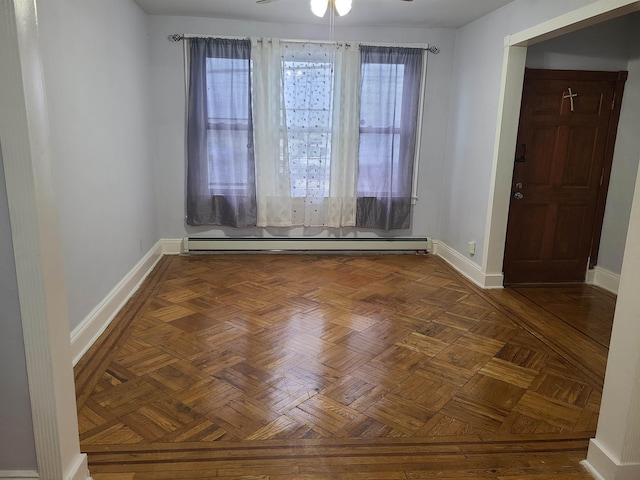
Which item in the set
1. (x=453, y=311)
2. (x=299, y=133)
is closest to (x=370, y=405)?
(x=453, y=311)

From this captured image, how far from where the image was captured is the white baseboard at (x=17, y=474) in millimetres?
1629

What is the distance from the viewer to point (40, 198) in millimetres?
1483

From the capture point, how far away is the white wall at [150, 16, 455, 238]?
4859mm

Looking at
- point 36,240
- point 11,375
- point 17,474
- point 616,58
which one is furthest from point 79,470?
point 616,58

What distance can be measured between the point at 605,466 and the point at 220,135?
4297 mm

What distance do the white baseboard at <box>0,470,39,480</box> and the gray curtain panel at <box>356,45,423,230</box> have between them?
4.14 metres

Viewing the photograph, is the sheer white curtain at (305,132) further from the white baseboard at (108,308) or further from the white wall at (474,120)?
the white baseboard at (108,308)

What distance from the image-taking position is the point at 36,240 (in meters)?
1.48

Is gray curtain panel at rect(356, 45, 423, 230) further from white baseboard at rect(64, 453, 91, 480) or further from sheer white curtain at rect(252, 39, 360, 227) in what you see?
white baseboard at rect(64, 453, 91, 480)

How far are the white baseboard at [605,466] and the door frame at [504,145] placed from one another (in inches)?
95.2

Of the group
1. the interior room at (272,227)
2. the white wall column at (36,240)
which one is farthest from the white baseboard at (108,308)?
the white wall column at (36,240)

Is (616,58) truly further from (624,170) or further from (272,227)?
(272,227)

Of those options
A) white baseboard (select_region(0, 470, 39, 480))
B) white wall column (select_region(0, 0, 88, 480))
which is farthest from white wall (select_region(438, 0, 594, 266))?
white baseboard (select_region(0, 470, 39, 480))

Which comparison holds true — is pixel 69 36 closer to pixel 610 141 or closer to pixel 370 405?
pixel 370 405
